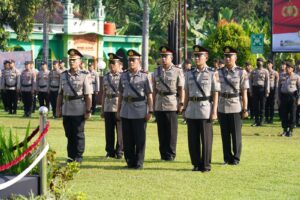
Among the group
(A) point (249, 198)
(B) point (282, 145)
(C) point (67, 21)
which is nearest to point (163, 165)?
(A) point (249, 198)

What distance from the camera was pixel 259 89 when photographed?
24484mm

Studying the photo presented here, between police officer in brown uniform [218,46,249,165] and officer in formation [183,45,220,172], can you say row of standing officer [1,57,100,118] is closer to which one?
police officer in brown uniform [218,46,249,165]

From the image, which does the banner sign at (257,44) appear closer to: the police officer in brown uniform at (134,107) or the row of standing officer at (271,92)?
the row of standing officer at (271,92)

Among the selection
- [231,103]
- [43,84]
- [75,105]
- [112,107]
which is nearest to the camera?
[75,105]

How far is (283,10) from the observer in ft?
97.9

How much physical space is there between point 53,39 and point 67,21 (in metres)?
1.44

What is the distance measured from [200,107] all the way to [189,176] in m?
1.26

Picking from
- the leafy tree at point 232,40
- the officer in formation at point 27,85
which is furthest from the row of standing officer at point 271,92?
the leafy tree at point 232,40

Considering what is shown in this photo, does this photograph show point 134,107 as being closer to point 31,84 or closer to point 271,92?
point 271,92

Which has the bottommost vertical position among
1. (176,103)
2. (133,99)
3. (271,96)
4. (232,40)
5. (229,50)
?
(271,96)

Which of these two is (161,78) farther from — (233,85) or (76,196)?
(76,196)

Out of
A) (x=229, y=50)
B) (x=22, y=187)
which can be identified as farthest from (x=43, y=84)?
(x=22, y=187)

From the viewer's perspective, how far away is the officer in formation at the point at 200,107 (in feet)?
42.7

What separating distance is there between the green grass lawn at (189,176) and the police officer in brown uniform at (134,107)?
39cm
